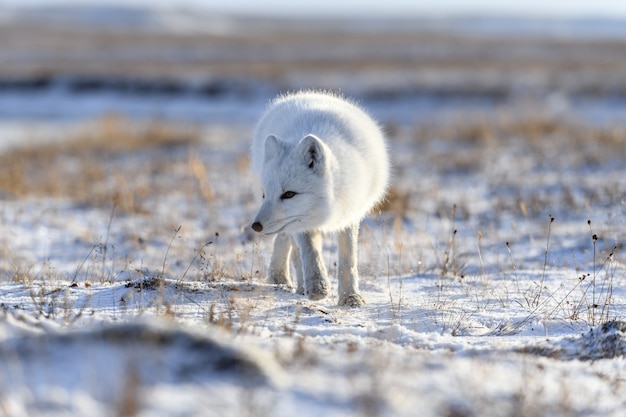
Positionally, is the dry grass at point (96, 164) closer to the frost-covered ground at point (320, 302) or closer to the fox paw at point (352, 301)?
the frost-covered ground at point (320, 302)

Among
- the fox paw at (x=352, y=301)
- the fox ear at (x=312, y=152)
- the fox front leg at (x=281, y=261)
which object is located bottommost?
the fox paw at (x=352, y=301)

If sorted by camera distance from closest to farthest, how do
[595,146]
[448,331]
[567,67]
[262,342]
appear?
[262,342]
[448,331]
[595,146]
[567,67]

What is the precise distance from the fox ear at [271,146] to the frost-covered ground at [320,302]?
0.80 meters

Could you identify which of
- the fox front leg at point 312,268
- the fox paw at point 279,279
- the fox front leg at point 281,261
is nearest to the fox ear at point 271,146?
→ the fox front leg at point 312,268

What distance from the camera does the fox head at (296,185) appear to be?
5.31 meters

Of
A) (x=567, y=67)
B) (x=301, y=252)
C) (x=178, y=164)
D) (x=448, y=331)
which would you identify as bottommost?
(x=448, y=331)

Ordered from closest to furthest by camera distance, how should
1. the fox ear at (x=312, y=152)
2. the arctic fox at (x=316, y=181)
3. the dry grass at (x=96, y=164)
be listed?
the fox ear at (x=312, y=152) → the arctic fox at (x=316, y=181) → the dry grass at (x=96, y=164)

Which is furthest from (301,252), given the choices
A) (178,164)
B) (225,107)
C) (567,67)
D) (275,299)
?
(567,67)

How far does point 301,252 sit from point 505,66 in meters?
33.5

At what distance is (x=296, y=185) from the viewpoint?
5.39 metres

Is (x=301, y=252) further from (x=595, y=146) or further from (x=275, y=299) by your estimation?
(x=595, y=146)

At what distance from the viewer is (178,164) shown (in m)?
14.9

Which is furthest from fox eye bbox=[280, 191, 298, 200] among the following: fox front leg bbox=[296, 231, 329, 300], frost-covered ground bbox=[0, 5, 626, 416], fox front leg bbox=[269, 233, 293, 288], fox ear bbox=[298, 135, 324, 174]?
fox front leg bbox=[269, 233, 293, 288]

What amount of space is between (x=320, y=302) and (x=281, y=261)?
2.90 feet
